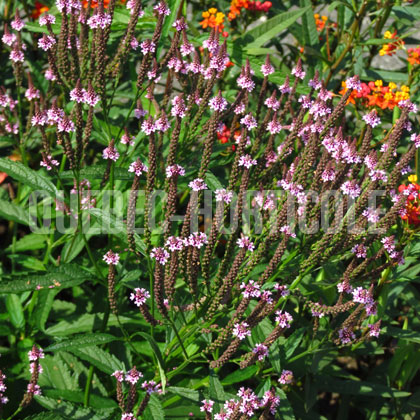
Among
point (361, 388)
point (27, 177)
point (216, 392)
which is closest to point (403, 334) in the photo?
point (361, 388)

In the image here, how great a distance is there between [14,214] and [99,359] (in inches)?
37.2

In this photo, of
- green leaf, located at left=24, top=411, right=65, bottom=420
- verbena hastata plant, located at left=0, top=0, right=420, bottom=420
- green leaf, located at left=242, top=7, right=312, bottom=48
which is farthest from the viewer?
green leaf, located at left=242, top=7, right=312, bottom=48

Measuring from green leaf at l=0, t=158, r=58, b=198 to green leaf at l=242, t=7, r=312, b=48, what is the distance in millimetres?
1531

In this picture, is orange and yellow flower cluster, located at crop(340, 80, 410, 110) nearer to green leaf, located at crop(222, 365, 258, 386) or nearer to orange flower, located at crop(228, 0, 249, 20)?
orange flower, located at crop(228, 0, 249, 20)

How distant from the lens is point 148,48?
282 cm

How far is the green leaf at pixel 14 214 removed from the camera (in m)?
3.28

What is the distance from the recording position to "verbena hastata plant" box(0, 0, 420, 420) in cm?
251

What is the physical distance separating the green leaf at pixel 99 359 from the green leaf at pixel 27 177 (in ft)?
2.54

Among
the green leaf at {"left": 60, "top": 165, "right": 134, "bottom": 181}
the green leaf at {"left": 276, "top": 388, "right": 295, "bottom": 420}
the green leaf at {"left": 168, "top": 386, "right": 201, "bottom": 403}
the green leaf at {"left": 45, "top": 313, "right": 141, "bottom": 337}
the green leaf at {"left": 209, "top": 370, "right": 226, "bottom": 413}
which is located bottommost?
the green leaf at {"left": 276, "top": 388, "right": 295, "bottom": 420}

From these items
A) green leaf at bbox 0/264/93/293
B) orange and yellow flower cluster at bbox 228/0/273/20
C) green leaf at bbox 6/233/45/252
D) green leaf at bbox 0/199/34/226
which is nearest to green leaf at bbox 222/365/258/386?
green leaf at bbox 0/264/93/293

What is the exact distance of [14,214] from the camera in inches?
131

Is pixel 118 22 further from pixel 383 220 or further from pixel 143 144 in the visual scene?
pixel 383 220

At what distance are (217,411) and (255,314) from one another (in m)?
0.51

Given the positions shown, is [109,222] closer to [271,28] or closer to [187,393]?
[187,393]
